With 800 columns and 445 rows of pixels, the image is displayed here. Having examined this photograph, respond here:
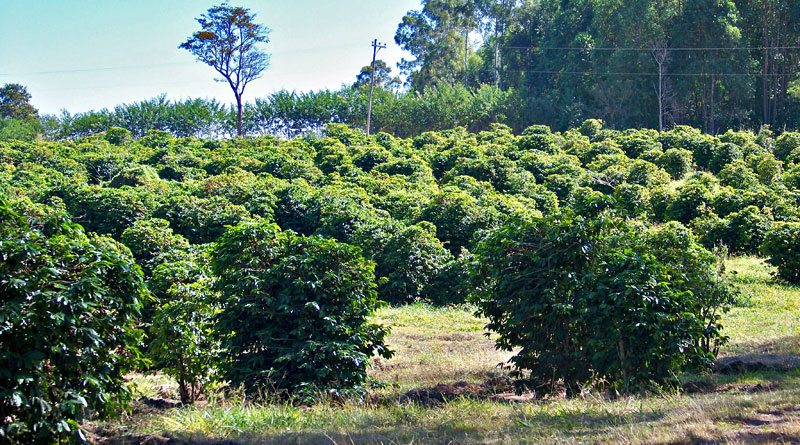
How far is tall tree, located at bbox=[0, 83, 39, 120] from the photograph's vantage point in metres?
58.3

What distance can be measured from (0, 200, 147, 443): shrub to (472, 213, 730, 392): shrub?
14.2 feet

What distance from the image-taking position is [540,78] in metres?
56.2

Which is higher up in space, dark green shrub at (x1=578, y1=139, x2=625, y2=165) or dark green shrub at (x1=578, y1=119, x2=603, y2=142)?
dark green shrub at (x1=578, y1=119, x2=603, y2=142)

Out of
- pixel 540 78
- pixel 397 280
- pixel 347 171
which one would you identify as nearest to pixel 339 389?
pixel 397 280

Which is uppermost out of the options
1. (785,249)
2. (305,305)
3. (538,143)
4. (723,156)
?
(538,143)

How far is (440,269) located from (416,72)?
51.4 m

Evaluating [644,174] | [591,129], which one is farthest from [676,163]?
[591,129]

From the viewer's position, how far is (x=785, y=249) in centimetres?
1758

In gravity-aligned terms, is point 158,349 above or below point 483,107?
below

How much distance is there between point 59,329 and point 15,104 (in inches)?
2496

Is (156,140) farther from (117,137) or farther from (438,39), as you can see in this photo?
(438,39)

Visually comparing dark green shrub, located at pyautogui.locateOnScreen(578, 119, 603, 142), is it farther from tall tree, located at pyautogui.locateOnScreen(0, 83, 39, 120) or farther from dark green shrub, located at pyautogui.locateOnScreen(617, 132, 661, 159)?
tall tree, located at pyautogui.locateOnScreen(0, 83, 39, 120)

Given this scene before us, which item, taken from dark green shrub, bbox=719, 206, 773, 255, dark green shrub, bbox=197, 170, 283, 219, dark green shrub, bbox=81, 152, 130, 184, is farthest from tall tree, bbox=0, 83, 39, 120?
dark green shrub, bbox=719, 206, 773, 255

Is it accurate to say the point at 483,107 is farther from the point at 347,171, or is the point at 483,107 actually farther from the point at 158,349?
the point at 158,349
